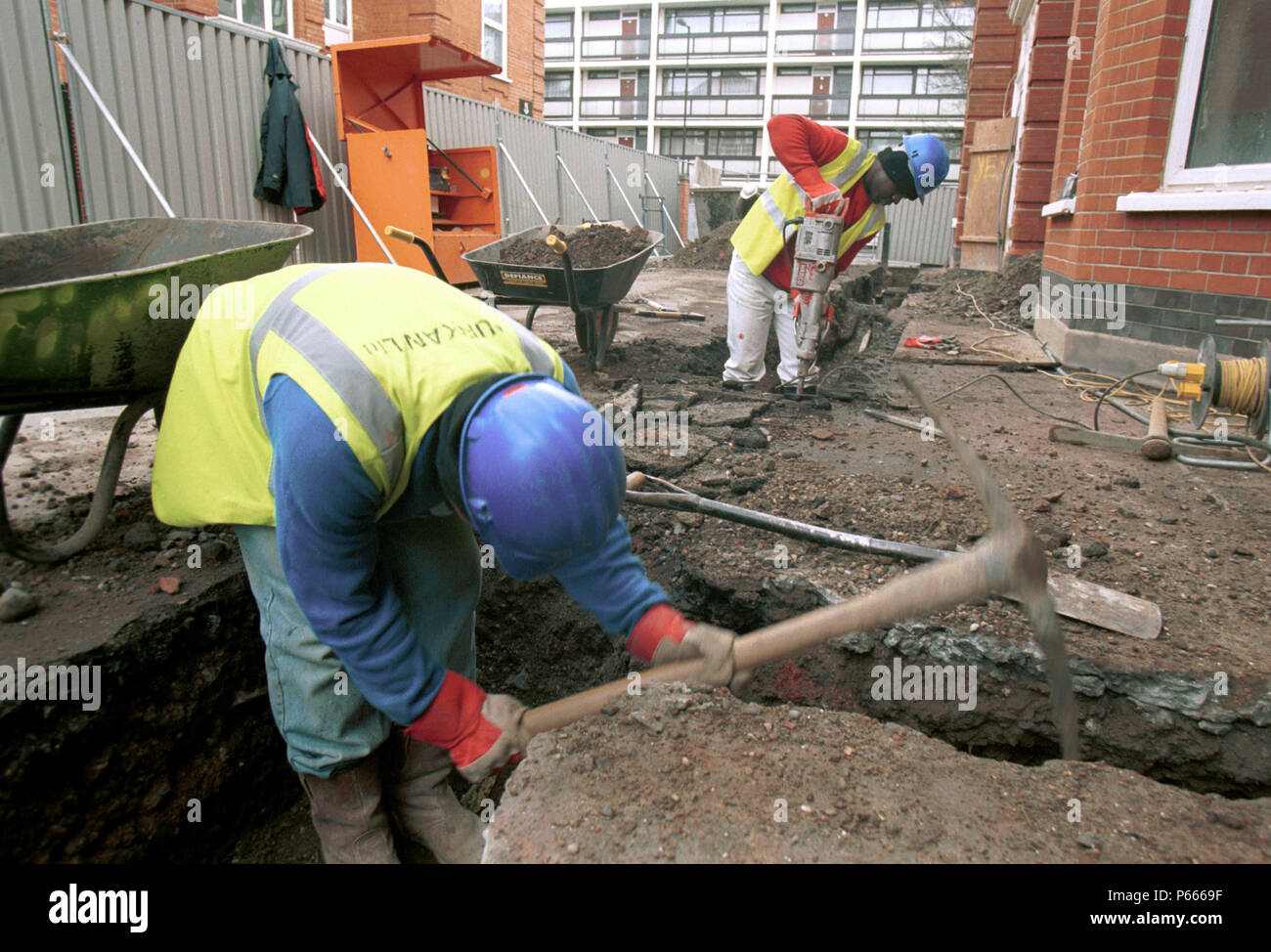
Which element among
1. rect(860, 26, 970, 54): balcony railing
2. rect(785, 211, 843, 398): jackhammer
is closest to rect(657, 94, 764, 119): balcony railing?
rect(860, 26, 970, 54): balcony railing

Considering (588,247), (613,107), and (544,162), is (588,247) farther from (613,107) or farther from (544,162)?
(613,107)

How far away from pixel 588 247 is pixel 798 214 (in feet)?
5.48

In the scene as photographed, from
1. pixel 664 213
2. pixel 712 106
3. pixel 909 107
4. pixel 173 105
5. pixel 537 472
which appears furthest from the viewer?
pixel 712 106

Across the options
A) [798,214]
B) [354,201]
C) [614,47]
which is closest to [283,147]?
[354,201]

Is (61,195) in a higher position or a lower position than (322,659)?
higher

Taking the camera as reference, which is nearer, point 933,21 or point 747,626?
point 747,626

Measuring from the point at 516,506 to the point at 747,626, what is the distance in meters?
1.51

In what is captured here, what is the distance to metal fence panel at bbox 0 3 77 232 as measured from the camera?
199 inches

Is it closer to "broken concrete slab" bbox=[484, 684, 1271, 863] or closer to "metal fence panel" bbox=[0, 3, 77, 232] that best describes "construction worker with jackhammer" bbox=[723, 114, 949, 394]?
"broken concrete slab" bbox=[484, 684, 1271, 863]

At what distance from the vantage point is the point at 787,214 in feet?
16.8
